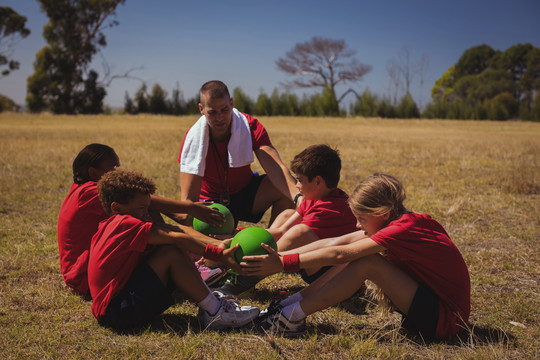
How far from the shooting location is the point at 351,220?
14.1 ft

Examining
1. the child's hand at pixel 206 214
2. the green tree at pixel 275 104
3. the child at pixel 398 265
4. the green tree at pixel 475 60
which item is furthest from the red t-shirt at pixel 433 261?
the green tree at pixel 475 60

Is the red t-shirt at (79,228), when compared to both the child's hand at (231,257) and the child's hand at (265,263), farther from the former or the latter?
the child's hand at (265,263)

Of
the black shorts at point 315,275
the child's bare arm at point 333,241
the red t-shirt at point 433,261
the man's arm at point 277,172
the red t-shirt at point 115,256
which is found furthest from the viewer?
the man's arm at point 277,172

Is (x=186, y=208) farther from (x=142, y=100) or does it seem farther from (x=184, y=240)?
(x=142, y=100)

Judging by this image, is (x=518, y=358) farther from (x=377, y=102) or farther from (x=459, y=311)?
(x=377, y=102)

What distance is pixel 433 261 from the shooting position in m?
3.28

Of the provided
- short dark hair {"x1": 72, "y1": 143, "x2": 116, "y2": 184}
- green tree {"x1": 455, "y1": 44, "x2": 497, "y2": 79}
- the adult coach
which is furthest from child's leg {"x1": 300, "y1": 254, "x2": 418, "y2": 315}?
green tree {"x1": 455, "y1": 44, "x2": 497, "y2": 79}

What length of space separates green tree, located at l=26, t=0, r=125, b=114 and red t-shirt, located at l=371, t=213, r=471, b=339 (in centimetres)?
4915

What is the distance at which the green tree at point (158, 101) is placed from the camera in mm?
44969

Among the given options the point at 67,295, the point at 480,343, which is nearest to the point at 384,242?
the point at 480,343

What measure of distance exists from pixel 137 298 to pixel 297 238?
1509mm

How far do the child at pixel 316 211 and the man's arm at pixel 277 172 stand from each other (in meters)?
1.05

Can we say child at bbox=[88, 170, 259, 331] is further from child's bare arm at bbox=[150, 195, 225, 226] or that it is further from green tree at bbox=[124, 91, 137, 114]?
green tree at bbox=[124, 91, 137, 114]

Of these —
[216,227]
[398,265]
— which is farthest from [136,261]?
[398,265]
